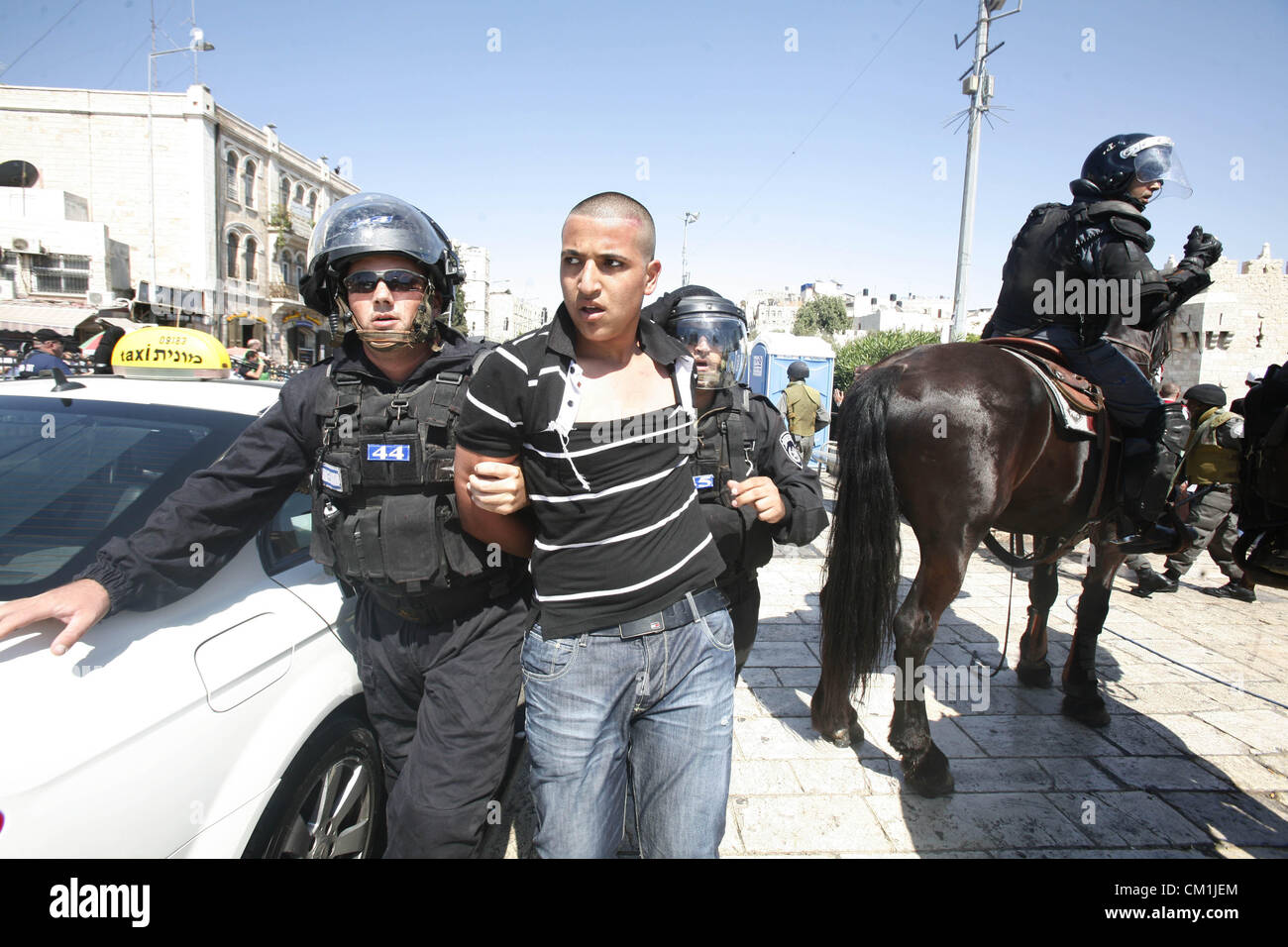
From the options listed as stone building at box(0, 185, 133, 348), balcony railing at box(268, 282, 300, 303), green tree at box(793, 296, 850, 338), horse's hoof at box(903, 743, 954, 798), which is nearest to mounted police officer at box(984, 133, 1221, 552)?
horse's hoof at box(903, 743, 954, 798)

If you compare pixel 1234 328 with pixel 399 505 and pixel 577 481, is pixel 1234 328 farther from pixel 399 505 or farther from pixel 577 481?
pixel 399 505

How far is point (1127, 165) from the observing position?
3.53 metres

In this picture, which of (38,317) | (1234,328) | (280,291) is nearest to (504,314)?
(280,291)

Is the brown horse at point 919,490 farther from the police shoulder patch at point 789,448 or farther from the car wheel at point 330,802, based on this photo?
the car wheel at point 330,802

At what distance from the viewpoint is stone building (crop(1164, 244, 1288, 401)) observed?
22.4 meters

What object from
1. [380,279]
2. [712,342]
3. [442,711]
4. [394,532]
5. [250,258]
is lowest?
[442,711]

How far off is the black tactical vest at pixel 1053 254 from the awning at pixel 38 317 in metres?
23.1

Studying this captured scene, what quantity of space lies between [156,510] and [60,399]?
36.4 inches

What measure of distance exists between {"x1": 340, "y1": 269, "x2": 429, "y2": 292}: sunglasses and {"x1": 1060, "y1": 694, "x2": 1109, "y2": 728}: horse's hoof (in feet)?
13.5

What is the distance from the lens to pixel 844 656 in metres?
3.20

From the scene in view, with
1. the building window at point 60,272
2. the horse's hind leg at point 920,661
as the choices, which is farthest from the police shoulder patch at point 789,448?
the building window at point 60,272

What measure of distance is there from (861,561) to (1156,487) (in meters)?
1.70
